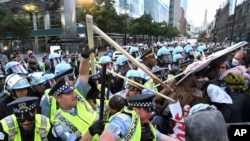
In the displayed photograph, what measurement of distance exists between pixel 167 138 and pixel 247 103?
1.99 meters

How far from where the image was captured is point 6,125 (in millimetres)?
2756

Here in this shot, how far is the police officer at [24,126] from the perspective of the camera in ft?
9.02

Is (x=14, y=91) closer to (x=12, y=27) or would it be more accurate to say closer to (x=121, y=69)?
(x=121, y=69)

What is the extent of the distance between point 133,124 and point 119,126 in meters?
0.15

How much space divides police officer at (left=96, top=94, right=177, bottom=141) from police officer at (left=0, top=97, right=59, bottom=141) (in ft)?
3.01

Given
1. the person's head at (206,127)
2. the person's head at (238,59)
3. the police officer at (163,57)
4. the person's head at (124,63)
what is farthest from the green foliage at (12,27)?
the person's head at (206,127)

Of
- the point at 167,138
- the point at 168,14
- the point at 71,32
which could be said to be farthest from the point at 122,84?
the point at 168,14

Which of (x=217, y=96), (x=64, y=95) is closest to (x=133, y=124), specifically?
(x=64, y=95)

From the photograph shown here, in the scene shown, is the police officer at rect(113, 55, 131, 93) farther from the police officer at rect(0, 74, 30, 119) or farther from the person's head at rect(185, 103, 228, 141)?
the person's head at rect(185, 103, 228, 141)

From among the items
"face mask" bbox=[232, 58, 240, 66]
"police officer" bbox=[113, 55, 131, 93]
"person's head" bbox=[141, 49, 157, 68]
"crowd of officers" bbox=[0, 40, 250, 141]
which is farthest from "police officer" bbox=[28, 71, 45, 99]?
"face mask" bbox=[232, 58, 240, 66]

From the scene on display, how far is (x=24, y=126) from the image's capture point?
2775mm

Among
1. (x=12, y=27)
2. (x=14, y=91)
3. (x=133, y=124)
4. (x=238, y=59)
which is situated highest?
(x=12, y=27)

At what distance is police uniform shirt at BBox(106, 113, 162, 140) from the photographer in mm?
2107

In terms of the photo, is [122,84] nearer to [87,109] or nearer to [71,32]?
[87,109]
